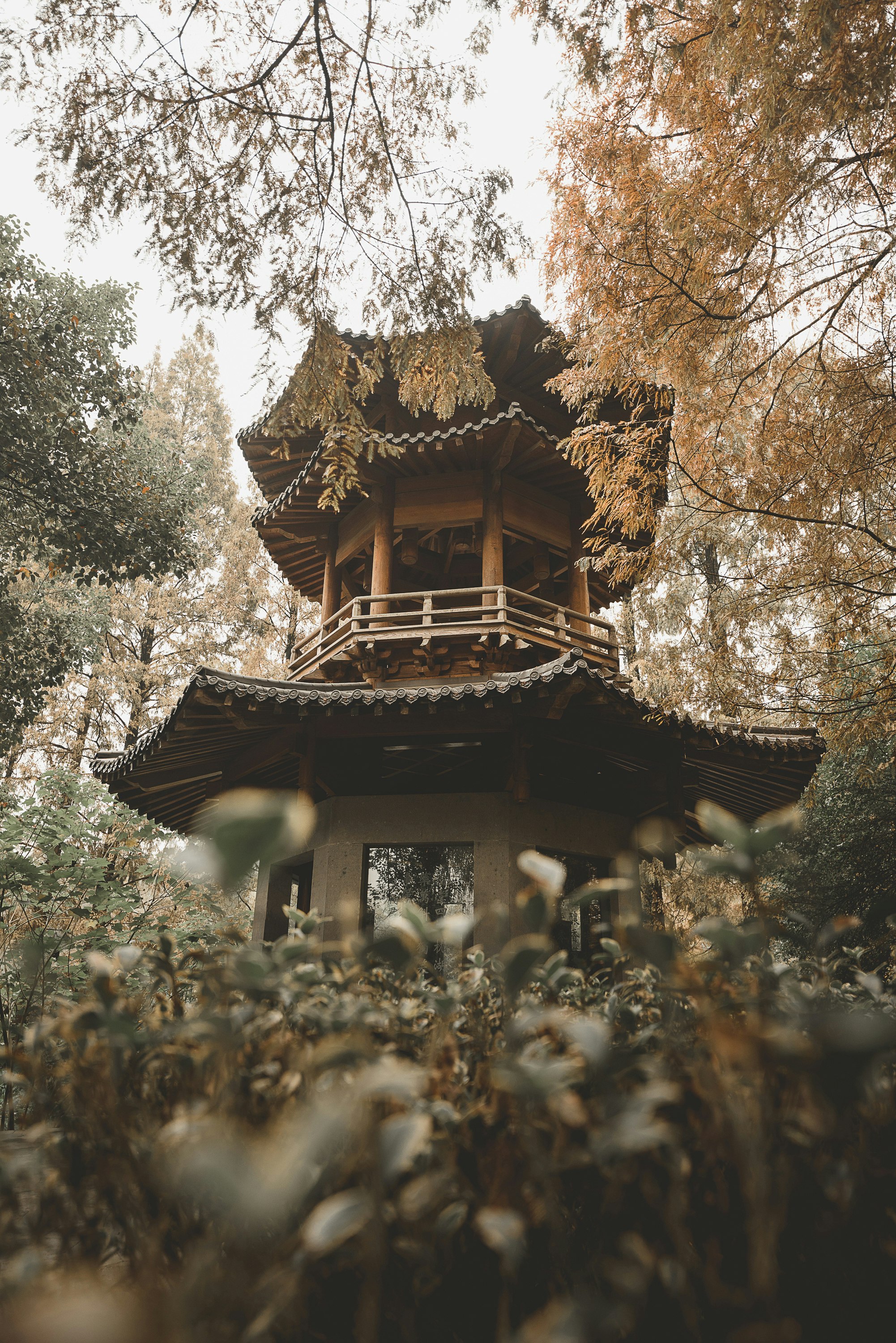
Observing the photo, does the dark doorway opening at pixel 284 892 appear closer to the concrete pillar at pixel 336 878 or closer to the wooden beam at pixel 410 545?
the concrete pillar at pixel 336 878

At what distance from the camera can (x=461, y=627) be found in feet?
22.0

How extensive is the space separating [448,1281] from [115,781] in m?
6.27

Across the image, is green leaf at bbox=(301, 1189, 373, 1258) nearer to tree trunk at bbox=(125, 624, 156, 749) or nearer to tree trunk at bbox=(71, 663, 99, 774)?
tree trunk at bbox=(125, 624, 156, 749)

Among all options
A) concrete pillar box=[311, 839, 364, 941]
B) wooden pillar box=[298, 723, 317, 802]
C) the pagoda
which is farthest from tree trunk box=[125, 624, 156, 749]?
wooden pillar box=[298, 723, 317, 802]

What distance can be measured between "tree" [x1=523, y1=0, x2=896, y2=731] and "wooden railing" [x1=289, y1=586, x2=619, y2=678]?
5.21 ft

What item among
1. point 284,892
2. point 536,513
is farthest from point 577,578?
point 284,892

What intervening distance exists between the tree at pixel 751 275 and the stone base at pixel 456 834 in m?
2.25

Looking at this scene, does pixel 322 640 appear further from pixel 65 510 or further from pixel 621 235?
pixel 621 235

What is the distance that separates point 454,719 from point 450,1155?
16.1 feet

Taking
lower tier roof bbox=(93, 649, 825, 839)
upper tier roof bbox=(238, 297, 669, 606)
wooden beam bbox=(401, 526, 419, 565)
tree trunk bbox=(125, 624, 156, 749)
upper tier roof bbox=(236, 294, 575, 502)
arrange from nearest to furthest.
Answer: lower tier roof bbox=(93, 649, 825, 839), upper tier roof bbox=(238, 297, 669, 606), upper tier roof bbox=(236, 294, 575, 502), wooden beam bbox=(401, 526, 419, 565), tree trunk bbox=(125, 624, 156, 749)

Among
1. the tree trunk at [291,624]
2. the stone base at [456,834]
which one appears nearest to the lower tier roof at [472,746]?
the stone base at [456,834]

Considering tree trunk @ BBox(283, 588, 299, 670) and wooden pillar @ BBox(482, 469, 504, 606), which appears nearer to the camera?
wooden pillar @ BBox(482, 469, 504, 606)

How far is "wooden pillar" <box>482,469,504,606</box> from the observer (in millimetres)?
6961

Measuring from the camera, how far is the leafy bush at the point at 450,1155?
79 centimetres
